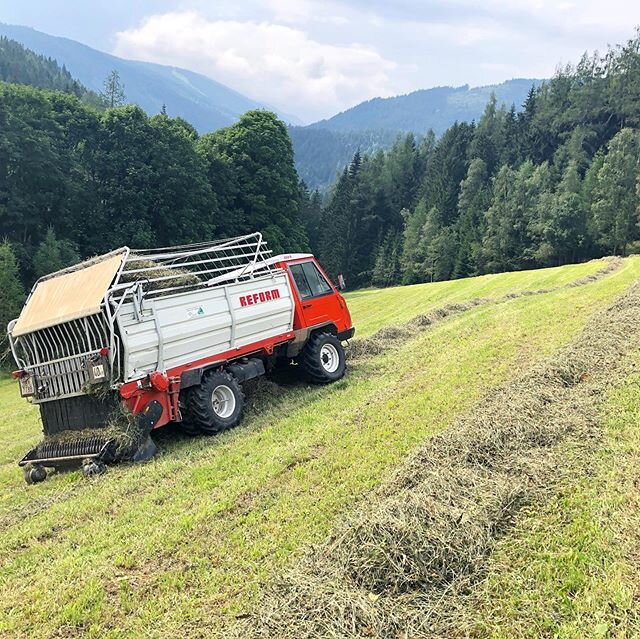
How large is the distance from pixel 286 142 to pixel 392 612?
46.6m

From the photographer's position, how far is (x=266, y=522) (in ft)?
18.0

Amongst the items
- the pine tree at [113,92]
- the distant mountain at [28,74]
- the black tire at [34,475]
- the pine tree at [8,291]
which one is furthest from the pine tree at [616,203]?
the distant mountain at [28,74]

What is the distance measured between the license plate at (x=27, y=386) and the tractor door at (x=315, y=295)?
4867mm

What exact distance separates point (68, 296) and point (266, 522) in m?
4.98

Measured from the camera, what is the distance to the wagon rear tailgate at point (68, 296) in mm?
8047

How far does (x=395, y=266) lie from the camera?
76.8 m

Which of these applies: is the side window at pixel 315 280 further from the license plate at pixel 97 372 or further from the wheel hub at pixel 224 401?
the license plate at pixel 97 372

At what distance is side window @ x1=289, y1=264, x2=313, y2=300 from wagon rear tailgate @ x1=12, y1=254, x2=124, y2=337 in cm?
366

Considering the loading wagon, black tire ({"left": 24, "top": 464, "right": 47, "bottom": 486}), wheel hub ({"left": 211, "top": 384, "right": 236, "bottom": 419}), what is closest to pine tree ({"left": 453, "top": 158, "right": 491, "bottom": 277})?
the loading wagon

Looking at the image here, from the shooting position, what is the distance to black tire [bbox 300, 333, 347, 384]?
444 inches

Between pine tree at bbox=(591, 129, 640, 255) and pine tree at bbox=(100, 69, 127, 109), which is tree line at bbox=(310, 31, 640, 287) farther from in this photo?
pine tree at bbox=(100, 69, 127, 109)

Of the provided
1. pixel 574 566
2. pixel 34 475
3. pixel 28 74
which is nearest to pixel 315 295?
pixel 34 475

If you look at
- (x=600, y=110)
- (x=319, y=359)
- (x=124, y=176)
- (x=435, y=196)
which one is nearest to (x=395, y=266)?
(x=435, y=196)

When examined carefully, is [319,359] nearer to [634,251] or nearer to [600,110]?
[634,251]
